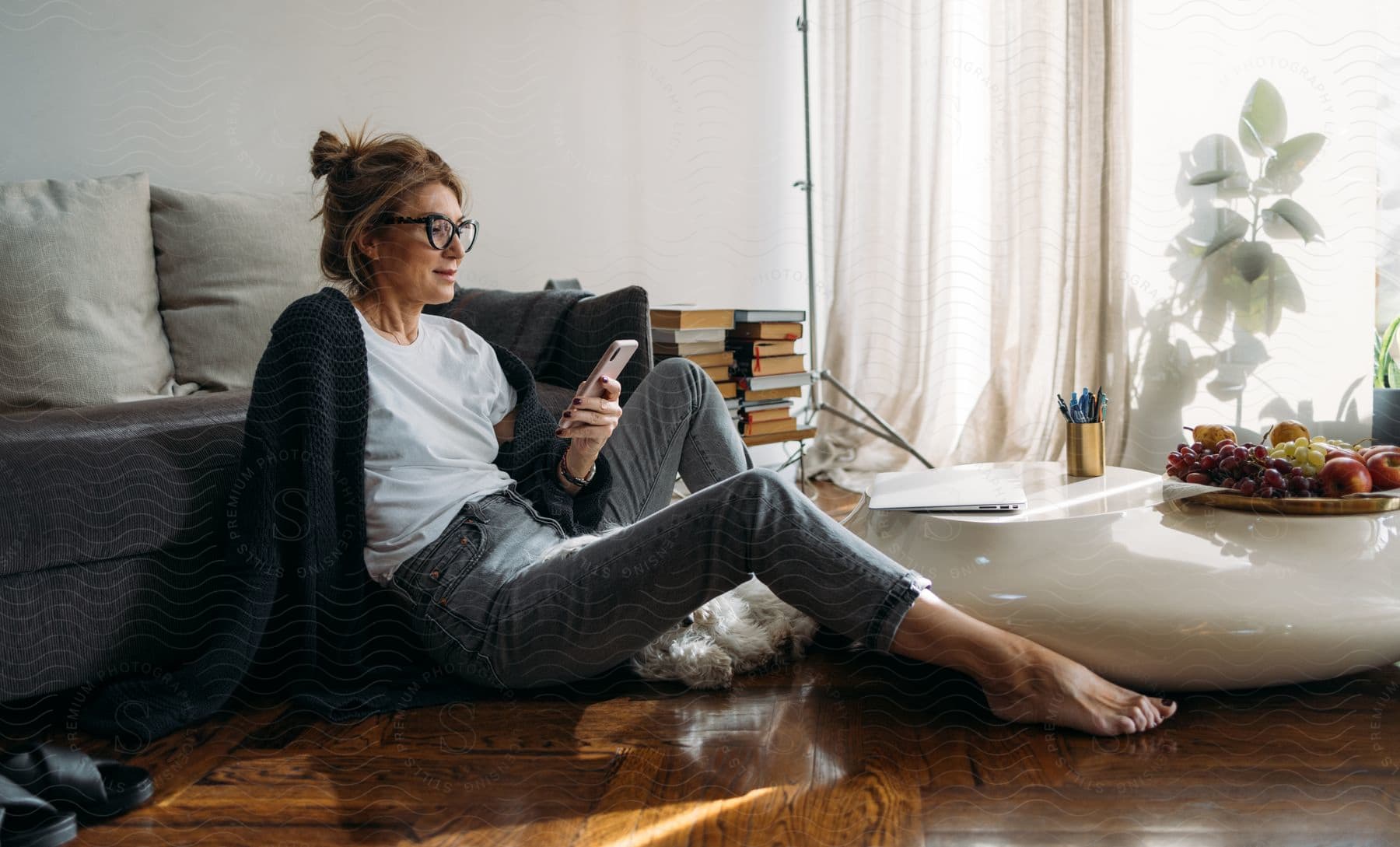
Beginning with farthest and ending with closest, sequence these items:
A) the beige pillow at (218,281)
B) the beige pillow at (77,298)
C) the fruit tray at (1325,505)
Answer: the beige pillow at (218,281) → the beige pillow at (77,298) → the fruit tray at (1325,505)

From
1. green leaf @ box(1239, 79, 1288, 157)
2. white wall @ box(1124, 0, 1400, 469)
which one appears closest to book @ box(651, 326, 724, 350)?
white wall @ box(1124, 0, 1400, 469)

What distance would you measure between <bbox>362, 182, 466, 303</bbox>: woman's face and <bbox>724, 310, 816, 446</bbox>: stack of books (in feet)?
3.50

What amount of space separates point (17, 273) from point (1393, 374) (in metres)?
2.59

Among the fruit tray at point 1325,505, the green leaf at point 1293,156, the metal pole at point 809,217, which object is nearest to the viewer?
the fruit tray at point 1325,505

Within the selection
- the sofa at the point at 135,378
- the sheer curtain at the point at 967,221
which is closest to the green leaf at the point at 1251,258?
the sheer curtain at the point at 967,221

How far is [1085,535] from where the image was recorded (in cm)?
123

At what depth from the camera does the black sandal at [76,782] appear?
962 mm

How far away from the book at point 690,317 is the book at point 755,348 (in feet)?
0.22

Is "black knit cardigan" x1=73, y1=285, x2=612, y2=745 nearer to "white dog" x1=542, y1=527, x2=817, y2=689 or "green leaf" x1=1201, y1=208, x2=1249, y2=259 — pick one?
"white dog" x1=542, y1=527, x2=817, y2=689

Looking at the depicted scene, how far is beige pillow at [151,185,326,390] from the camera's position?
6.25 feet

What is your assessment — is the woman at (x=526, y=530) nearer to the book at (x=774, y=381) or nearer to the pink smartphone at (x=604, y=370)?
the pink smartphone at (x=604, y=370)

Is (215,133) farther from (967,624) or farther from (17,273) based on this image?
(967,624)

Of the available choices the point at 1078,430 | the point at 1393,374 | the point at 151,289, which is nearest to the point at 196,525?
the point at 151,289

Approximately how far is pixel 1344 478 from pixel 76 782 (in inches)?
53.0
